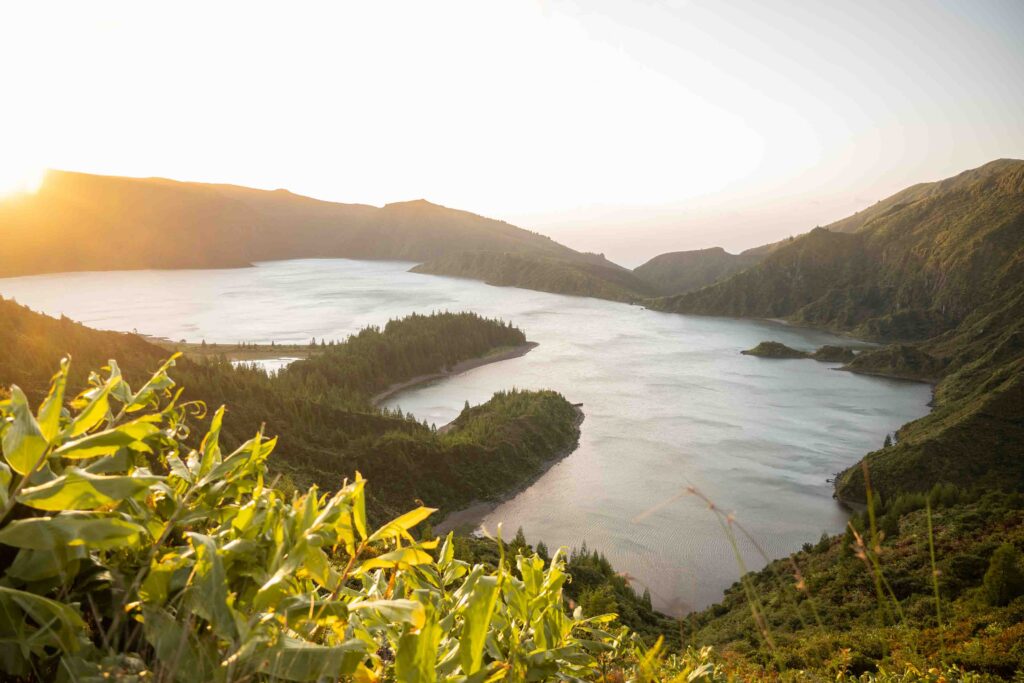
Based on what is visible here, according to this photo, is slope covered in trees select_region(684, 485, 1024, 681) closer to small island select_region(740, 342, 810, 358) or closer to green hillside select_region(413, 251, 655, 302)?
small island select_region(740, 342, 810, 358)

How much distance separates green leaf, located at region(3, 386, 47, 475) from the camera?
101 centimetres

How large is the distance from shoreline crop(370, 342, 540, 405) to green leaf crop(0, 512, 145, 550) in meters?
55.9

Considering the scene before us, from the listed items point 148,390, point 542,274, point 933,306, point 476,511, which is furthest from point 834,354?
point 148,390

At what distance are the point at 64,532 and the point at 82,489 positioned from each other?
0.08 m

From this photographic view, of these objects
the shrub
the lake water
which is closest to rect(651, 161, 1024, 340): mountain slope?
the lake water

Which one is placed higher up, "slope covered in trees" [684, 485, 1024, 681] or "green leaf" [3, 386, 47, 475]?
"green leaf" [3, 386, 47, 475]

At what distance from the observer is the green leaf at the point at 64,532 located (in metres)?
0.94

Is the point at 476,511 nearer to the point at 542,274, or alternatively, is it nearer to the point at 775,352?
the point at 775,352

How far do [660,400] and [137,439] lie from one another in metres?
57.1

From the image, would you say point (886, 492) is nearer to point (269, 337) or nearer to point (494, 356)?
point (494, 356)

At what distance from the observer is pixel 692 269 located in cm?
19038

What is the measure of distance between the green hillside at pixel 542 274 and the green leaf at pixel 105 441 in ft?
437

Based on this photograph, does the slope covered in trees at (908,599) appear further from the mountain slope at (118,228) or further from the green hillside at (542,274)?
the mountain slope at (118,228)

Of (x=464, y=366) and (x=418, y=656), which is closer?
(x=418, y=656)
